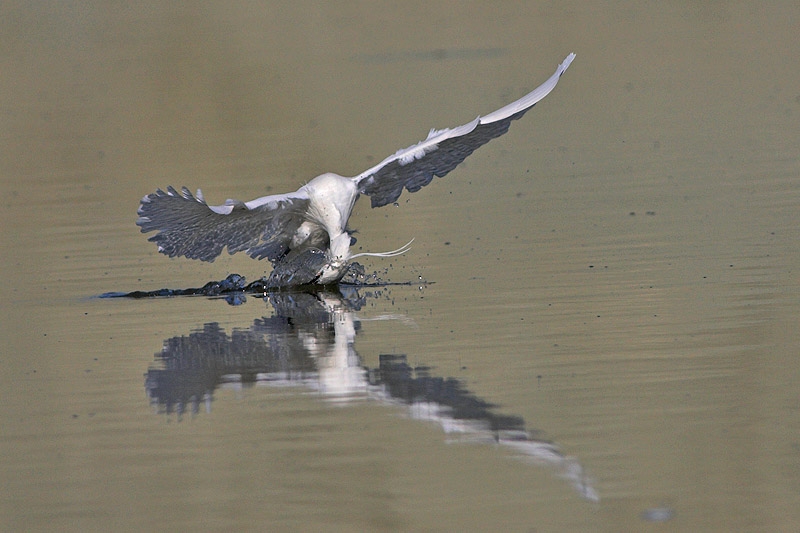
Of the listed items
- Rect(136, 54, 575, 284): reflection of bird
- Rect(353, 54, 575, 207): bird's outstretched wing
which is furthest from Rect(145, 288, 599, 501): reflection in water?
Rect(353, 54, 575, 207): bird's outstretched wing

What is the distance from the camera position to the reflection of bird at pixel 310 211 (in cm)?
1289

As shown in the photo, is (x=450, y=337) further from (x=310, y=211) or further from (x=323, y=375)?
(x=310, y=211)

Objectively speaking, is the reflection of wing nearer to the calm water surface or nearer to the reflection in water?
the calm water surface

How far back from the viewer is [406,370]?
33.0 ft

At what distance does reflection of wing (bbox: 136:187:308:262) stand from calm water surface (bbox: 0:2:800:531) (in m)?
0.52

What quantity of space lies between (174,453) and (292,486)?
100cm

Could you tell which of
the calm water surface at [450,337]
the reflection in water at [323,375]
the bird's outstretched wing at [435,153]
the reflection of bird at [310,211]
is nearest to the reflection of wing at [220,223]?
the reflection of bird at [310,211]

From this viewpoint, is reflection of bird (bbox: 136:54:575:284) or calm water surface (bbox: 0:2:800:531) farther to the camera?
reflection of bird (bbox: 136:54:575:284)

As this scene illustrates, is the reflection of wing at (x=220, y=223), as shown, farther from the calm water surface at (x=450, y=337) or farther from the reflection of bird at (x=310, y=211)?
the calm water surface at (x=450, y=337)

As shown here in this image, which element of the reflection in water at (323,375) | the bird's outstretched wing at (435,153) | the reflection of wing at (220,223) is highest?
the bird's outstretched wing at (435,153)

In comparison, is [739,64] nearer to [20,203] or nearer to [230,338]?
[20,203]

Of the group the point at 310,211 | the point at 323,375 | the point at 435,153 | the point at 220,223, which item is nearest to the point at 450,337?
the point at 323,375

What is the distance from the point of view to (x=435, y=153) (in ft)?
46.0

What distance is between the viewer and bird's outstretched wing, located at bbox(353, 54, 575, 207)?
535 inches
